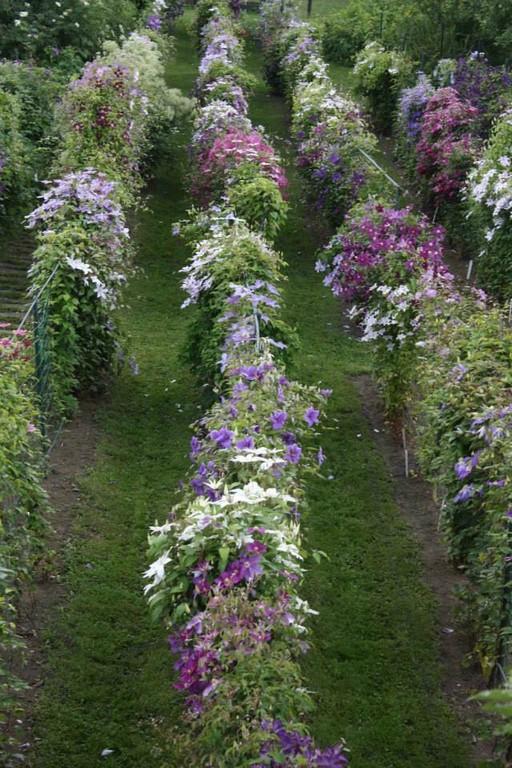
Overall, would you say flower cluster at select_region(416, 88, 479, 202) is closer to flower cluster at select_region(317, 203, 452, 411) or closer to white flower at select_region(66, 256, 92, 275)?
flower cluster at select_region(317, 203, 452, 411)

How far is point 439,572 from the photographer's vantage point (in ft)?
21.5

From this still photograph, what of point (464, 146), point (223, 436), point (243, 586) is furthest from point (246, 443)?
point (464, 146)

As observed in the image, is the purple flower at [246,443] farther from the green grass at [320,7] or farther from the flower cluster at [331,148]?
the green grass at [320,7]

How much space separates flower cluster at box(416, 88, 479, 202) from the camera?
12398 mm

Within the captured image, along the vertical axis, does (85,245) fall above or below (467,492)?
above

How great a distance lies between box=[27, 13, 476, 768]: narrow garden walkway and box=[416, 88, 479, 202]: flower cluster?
3.76 meters

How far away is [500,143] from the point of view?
10.7m

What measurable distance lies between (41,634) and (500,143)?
7.77m

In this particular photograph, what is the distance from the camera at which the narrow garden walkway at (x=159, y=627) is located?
16.3 feet

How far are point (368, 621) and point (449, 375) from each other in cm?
164

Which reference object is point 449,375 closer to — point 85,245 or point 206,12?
point 85,245

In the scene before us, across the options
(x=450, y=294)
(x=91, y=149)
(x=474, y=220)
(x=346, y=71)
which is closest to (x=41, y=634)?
(x=450, y=294)

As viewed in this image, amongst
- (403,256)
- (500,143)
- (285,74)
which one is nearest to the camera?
(403,256)

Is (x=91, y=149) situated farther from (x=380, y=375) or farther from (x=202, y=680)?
(x=202, y=680)
